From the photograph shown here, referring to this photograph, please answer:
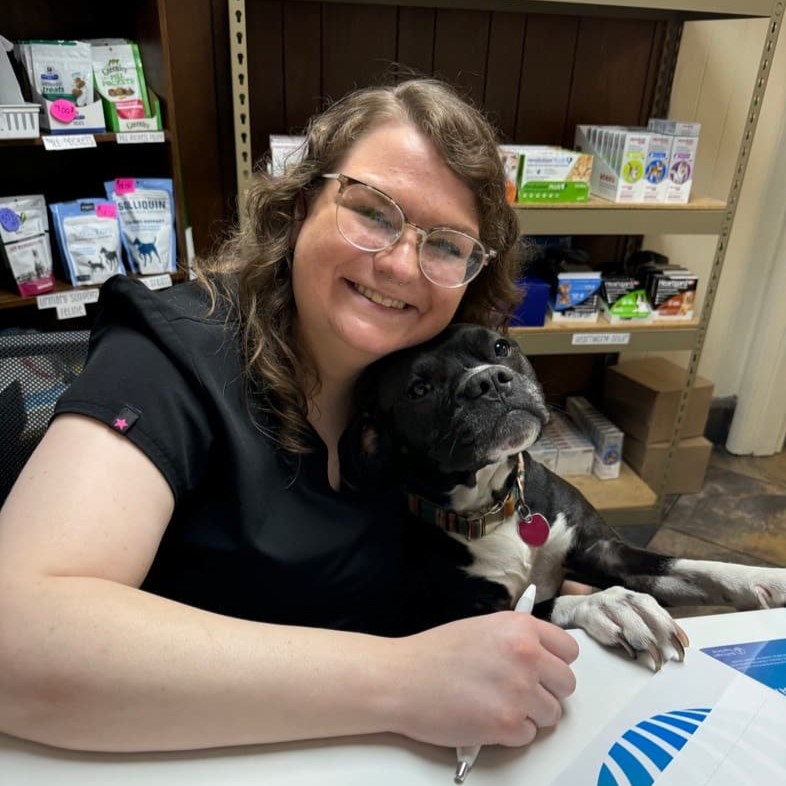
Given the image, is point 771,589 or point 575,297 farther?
point 575,297

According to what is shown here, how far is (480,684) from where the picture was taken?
687 millimetres

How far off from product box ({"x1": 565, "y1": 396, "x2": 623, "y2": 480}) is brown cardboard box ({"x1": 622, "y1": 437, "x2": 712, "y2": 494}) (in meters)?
0.09

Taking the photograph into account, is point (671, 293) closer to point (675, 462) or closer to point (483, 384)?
point (675, 462)

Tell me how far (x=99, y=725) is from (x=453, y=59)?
7.71ft

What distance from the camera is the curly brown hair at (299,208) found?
37.3 inches

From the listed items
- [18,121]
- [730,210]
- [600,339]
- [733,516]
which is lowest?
[733,516]

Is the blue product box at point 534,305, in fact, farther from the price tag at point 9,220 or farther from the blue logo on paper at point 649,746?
the blue logo on paper at point 649,746

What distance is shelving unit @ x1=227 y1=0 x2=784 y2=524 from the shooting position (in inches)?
79.0

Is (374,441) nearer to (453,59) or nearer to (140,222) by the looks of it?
(140,222)

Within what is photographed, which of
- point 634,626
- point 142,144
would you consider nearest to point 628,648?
point 634,626

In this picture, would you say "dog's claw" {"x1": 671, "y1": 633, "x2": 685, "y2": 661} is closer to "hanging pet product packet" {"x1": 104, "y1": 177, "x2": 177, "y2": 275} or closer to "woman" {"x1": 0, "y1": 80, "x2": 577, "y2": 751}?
"woman" {"x1": 0, "y1": 80, "x2": 577, "y2": 751}

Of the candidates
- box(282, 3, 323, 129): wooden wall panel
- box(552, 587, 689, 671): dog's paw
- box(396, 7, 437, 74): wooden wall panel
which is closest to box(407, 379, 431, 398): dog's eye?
box(552, 587, 689, 671): dog's paw

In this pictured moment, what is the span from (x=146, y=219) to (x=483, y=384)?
4.63ft

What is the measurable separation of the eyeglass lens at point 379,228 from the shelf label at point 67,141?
4.20ft
